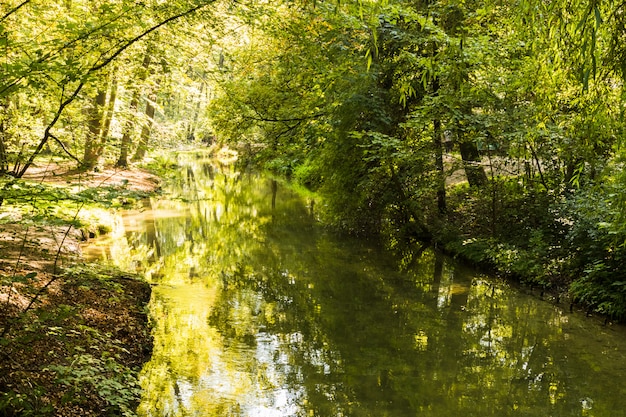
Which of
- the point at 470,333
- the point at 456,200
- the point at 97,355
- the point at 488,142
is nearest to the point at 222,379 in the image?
the point at 97,355

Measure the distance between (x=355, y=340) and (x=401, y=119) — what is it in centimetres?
685

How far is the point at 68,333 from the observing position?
542 centimetres

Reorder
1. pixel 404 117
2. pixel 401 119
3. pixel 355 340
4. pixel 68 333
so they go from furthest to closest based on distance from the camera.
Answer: pixel 401 119, pixel 404 117, pixel 355 340, pixel 68 333

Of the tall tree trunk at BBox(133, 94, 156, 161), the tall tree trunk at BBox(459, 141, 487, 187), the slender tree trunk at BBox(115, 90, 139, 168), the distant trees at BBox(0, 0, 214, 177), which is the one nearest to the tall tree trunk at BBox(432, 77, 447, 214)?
the tall tree trunk at BBox(459, 141, 487, 187)

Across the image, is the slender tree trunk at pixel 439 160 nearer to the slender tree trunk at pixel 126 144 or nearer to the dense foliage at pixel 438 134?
the dense foliage at pixel 438 134

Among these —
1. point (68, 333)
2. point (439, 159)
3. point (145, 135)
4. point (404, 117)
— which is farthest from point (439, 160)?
point (68, 333)


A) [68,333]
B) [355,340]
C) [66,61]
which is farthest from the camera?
[355,340]

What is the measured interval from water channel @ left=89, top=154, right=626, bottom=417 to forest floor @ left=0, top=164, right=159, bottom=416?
0.44m

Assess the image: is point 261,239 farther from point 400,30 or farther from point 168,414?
point 168,414

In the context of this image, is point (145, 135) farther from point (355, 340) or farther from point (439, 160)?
point (355, 340)

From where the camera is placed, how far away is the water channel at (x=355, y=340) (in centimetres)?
593

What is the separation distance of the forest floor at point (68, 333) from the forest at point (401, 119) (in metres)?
0.59

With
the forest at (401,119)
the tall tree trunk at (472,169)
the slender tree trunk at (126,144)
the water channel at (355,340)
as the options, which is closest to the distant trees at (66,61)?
the forest at (401,119)

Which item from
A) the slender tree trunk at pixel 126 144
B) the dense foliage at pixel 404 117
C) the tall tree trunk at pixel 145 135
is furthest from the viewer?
the tall tree trunk at pixel 145 135
